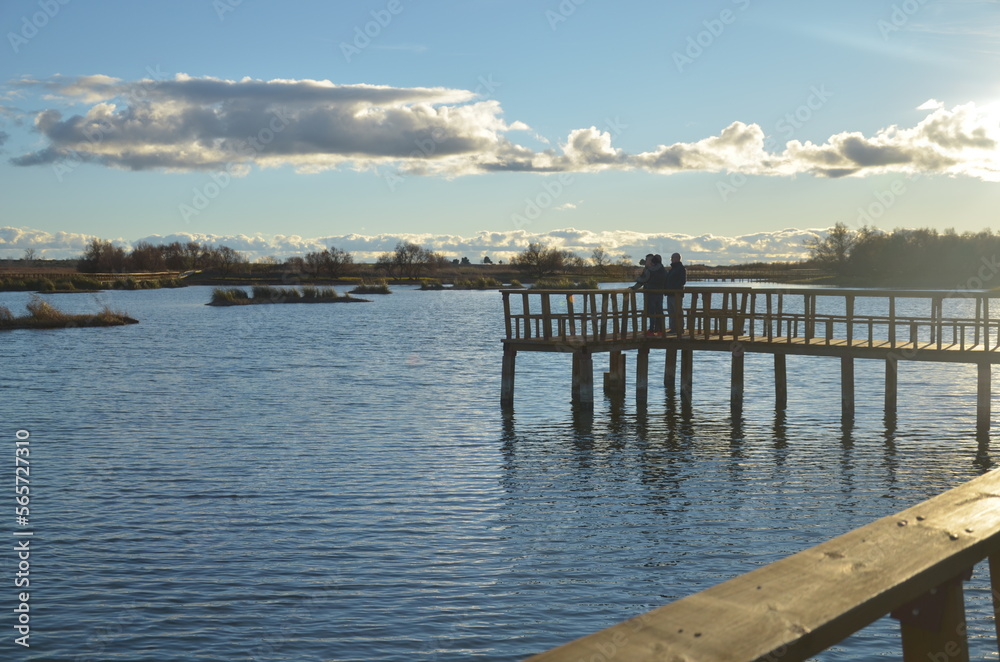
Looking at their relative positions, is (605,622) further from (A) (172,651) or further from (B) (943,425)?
(B) (943,425)

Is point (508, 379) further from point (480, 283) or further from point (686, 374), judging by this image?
point (480, 283)

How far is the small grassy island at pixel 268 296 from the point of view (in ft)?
296

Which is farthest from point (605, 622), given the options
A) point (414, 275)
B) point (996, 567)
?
point (414, 275)

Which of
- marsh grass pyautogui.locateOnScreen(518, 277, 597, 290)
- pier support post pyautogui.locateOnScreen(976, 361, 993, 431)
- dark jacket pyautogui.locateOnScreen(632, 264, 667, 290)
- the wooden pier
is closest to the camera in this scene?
pier support post pyautogui.locateOnScreen(976, 361, 993, 431)

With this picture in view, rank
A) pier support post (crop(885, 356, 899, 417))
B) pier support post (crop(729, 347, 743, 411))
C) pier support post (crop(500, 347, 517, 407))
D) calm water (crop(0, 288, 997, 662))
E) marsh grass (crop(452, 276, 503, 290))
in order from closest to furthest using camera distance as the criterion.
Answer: calm water (crop(0, 288, 997, 662)), pier support post (crop(885, 356, 899, 417)), pier support post (crop(729, 347, 743, 411)), pier support post (crop(500, 347, 517, 407)), marsh grass (crop(452, 276, 503, 290))

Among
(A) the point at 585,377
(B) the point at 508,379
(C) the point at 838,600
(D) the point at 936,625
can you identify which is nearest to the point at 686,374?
(A) the point at 585,377

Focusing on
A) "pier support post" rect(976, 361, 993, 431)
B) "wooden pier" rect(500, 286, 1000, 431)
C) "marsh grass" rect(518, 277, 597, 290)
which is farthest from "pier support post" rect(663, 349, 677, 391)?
"marsh grass" rect(518, 277, 597, 290)

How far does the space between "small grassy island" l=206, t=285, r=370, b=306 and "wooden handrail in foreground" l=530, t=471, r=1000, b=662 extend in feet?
297

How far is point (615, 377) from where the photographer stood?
29.2 meters

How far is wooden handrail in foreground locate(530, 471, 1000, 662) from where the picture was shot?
231cm

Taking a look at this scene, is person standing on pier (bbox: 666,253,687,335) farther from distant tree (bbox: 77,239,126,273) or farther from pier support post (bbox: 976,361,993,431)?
distant tree (bbox: 77,239,126,273)

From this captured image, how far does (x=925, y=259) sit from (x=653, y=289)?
10777cm

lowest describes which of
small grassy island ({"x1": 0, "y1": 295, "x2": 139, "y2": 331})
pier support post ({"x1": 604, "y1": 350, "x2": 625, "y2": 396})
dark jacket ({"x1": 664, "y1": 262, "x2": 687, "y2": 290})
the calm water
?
the calm water

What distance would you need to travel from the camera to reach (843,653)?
902 centimetres
